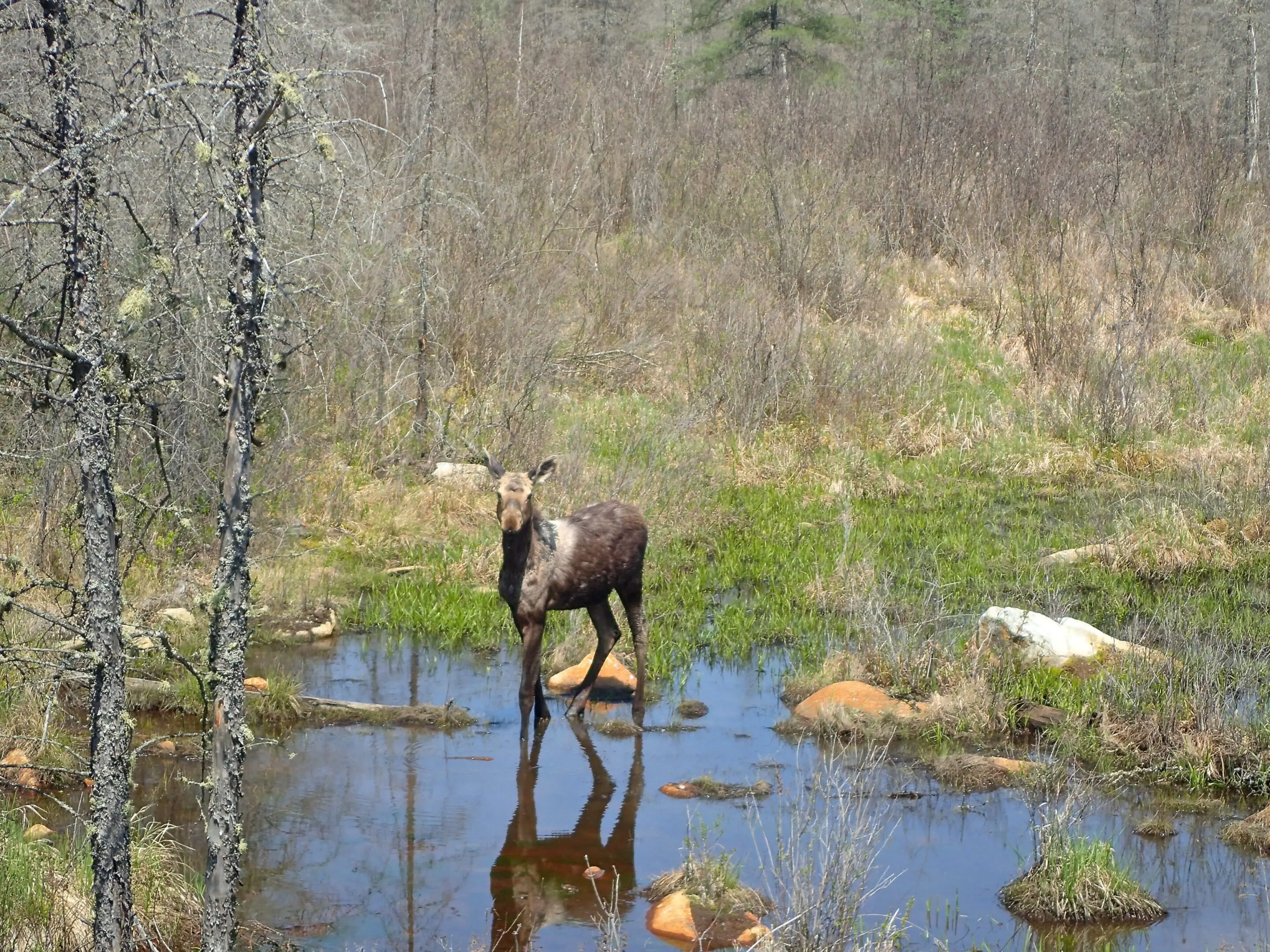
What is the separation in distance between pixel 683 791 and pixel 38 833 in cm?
368

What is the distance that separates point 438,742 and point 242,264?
17.9 ft

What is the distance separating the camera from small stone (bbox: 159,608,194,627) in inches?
449

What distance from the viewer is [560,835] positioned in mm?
8406

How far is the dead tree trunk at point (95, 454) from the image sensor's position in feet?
16.8

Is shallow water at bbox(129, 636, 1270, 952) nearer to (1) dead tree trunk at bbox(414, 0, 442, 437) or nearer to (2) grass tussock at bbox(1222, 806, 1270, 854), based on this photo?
A: (2) grass tussock at bbox(1222, 806, 1270, 854)

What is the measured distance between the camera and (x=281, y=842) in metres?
8.08

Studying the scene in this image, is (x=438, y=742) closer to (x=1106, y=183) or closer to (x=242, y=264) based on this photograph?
(x=242, y=264)

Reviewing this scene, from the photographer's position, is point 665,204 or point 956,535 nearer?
point 956,535

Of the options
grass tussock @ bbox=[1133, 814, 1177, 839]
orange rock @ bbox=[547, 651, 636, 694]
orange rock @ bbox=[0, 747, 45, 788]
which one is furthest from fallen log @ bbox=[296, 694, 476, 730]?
grass tussock @ bbox=[1133, 814, 1177, 839]

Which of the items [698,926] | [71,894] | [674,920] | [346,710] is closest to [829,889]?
[698,926]

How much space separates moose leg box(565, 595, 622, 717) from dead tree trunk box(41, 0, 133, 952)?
4.95 m

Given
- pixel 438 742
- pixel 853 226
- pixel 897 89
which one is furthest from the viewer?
pixel 897 89

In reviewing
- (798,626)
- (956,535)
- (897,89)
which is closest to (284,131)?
(798,626)

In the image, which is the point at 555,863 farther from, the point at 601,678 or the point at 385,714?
the point at 601,678
